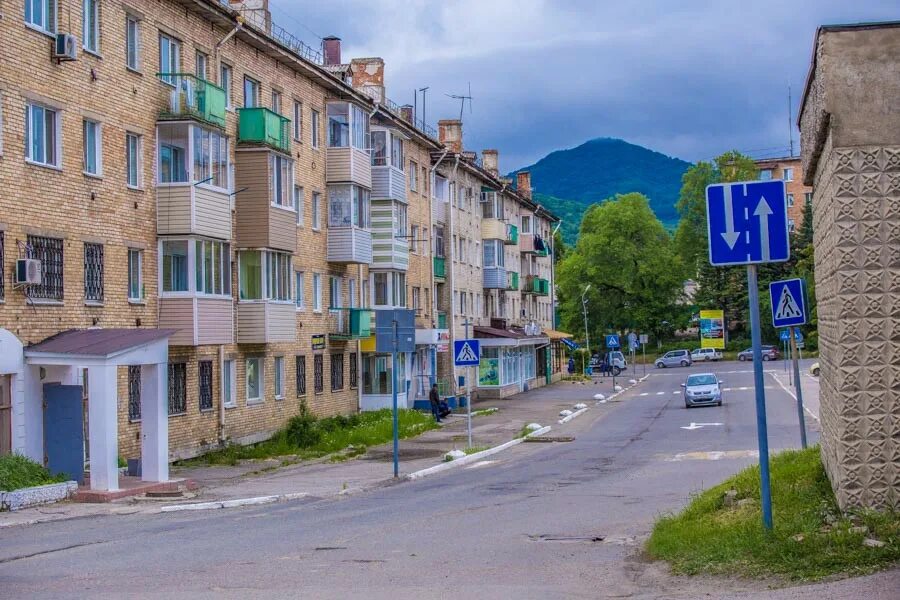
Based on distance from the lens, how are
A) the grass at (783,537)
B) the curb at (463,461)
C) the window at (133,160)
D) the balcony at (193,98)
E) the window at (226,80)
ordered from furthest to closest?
the window at (226,80), the balcony at (193,98), the window at (133,160), the curb at (463,461), the grass at (783,537)

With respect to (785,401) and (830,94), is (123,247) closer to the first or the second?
(830,94)

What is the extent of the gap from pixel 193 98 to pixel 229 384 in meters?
7.85

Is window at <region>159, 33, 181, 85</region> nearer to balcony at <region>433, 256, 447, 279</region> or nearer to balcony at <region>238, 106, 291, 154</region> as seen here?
balcony at <region>238, 106, 291, 154</region>

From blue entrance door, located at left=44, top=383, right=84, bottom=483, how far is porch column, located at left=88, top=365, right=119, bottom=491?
134 cm

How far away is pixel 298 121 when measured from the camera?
3700 centimetres

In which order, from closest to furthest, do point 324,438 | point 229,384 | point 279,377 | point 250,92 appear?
1. point 229,384
2. point 250,92
3. point 324,438
4. point 279,377

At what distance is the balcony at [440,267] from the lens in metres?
53.5

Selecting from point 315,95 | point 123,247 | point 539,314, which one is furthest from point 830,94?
point 539,314

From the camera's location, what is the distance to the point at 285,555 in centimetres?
1277

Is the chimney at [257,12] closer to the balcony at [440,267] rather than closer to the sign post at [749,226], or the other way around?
the balcony at [440,267]

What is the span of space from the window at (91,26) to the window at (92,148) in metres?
1.59

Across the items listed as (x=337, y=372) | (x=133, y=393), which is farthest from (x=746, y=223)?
(x=337, y=372)

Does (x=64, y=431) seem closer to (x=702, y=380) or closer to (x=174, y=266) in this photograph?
(x=174, y=266)

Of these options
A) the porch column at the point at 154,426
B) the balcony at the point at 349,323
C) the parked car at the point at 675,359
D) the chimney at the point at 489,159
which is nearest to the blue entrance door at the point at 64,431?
the porch column at the point at 154,426
